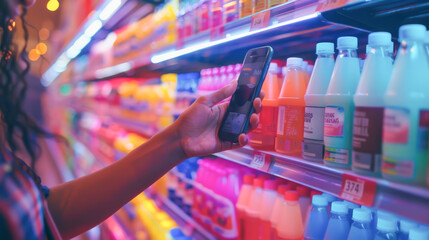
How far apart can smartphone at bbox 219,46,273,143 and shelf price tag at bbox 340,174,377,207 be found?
0.44 m

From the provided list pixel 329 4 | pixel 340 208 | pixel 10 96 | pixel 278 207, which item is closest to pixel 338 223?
pixel 340 208

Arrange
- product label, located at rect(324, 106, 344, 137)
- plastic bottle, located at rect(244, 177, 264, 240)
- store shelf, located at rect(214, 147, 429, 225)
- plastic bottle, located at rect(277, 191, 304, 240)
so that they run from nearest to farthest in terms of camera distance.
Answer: store shelf, located at rect(214, 147, 429, 225) < product label, located at rect(324, 106, 344, 137) < plastic bottle, located at rect(277, 191, 304, 240) < plastic bottle, located at rect(244, 177, 264, 240)

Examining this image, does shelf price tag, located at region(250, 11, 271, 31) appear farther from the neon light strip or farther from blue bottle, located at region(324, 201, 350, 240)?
blue bottle, located at region(324, 201, 350, 240)

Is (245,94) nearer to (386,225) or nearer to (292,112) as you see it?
(292,112)

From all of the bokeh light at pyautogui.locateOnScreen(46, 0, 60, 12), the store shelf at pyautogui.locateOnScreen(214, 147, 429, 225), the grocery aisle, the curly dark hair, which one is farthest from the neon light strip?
the bokeh light at pyautogui.locateOnScreen(46, 0, 60, 12)

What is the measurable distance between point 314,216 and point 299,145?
0.24 metres

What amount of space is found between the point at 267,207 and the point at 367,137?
67 centimetres

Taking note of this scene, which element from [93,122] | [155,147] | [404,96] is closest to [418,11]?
[404,96]

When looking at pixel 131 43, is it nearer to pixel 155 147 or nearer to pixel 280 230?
pixel 155 147

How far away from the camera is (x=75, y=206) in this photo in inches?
46.2

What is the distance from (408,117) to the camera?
0.66 m

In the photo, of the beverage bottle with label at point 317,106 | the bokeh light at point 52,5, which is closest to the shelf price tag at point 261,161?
the beverage bottle with label at point 317,106

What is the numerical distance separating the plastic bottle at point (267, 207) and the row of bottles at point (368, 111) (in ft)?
0.94

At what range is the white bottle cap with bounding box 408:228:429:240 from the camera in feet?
2.72
